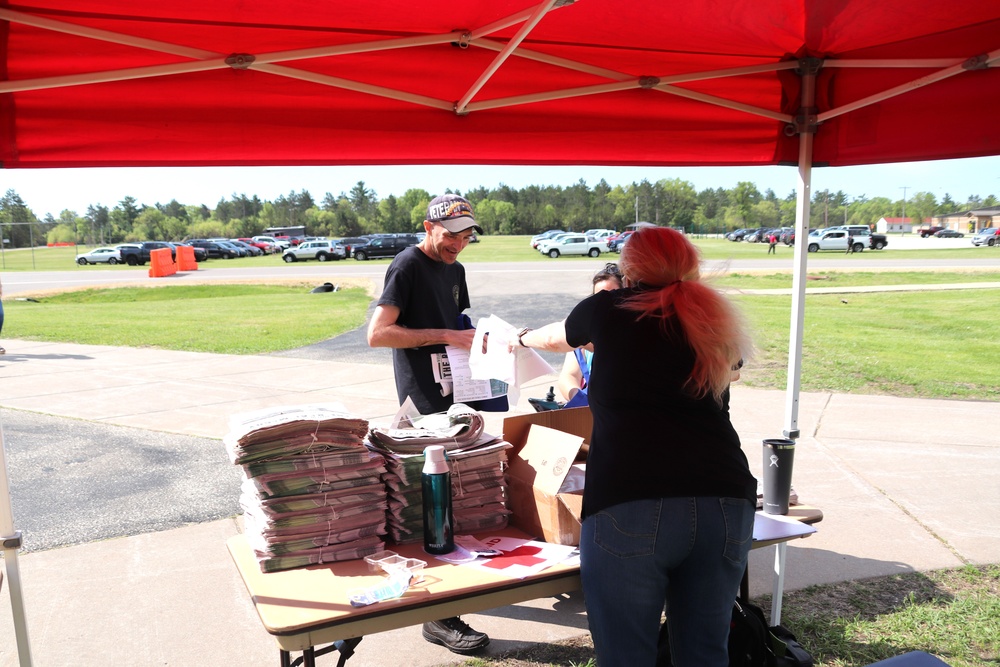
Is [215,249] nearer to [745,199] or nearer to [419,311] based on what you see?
[419,311]

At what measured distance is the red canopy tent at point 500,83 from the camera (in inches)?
96.3

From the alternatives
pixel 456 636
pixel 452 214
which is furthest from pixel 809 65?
pixel 456 636

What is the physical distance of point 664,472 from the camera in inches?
71.2

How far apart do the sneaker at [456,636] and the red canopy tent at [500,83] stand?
1.72 meters

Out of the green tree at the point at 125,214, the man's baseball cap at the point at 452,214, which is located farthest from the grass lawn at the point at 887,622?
the green tree at the point at 125,214

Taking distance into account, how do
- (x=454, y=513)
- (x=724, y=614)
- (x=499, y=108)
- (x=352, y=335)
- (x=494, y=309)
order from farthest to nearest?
(x=494, y=309)
(x=352, y=335)
(x=499, y=108)
(x=454, y=513)
(x=724, y=614)

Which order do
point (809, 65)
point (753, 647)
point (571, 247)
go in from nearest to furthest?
1. point (753, 647)
2. point (809, 65)
3. point (571, 247)

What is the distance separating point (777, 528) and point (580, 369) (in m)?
1.55

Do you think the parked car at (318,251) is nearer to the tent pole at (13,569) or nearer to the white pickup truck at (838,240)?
the white pickup truck at (838,240)

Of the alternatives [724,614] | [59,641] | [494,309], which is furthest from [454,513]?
[494,309]

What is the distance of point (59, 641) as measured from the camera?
3305 mm

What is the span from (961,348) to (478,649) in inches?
482

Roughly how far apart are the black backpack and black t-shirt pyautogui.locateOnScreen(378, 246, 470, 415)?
136cm

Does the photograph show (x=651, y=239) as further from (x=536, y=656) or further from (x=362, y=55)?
(x=536, y=656)
